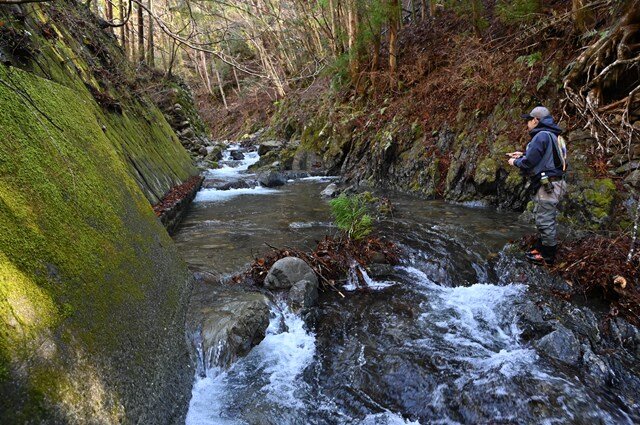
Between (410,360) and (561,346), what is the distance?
1.53m

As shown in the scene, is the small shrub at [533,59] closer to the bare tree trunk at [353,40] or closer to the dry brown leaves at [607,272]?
the dry brown leaves at [607,272]

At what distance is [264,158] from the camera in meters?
18.9

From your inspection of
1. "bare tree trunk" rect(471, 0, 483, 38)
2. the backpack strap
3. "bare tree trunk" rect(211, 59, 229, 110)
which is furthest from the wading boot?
"bare tree trunk" rect(211, 59, 229, 110)

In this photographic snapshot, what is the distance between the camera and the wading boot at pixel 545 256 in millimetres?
5125

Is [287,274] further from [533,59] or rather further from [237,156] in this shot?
[237,156]

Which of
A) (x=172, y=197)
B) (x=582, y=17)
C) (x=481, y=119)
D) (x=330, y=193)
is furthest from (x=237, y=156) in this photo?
(x=582, y=17)

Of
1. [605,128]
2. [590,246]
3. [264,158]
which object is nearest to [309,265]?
[590,246]

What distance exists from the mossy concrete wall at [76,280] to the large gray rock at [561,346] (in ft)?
11.4

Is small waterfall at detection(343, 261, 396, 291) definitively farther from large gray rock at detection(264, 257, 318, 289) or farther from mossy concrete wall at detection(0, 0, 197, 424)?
mossy concrete wall at detection(0, 0, 197, 424)

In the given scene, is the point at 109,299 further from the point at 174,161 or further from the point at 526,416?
the point at 174,161

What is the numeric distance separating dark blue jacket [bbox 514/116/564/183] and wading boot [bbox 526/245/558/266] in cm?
96

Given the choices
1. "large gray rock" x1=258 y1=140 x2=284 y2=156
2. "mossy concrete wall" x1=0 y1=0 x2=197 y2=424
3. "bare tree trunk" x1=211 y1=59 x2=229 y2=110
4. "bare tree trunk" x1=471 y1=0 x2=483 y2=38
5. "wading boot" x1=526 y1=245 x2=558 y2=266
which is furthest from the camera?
"bare tree trunk" x1=211 y1=59 x2=229 y2=110

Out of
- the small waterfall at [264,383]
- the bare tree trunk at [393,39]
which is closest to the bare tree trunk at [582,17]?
the bare tree trunk at [393,39]

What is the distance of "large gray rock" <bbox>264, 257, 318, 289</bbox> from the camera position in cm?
491
